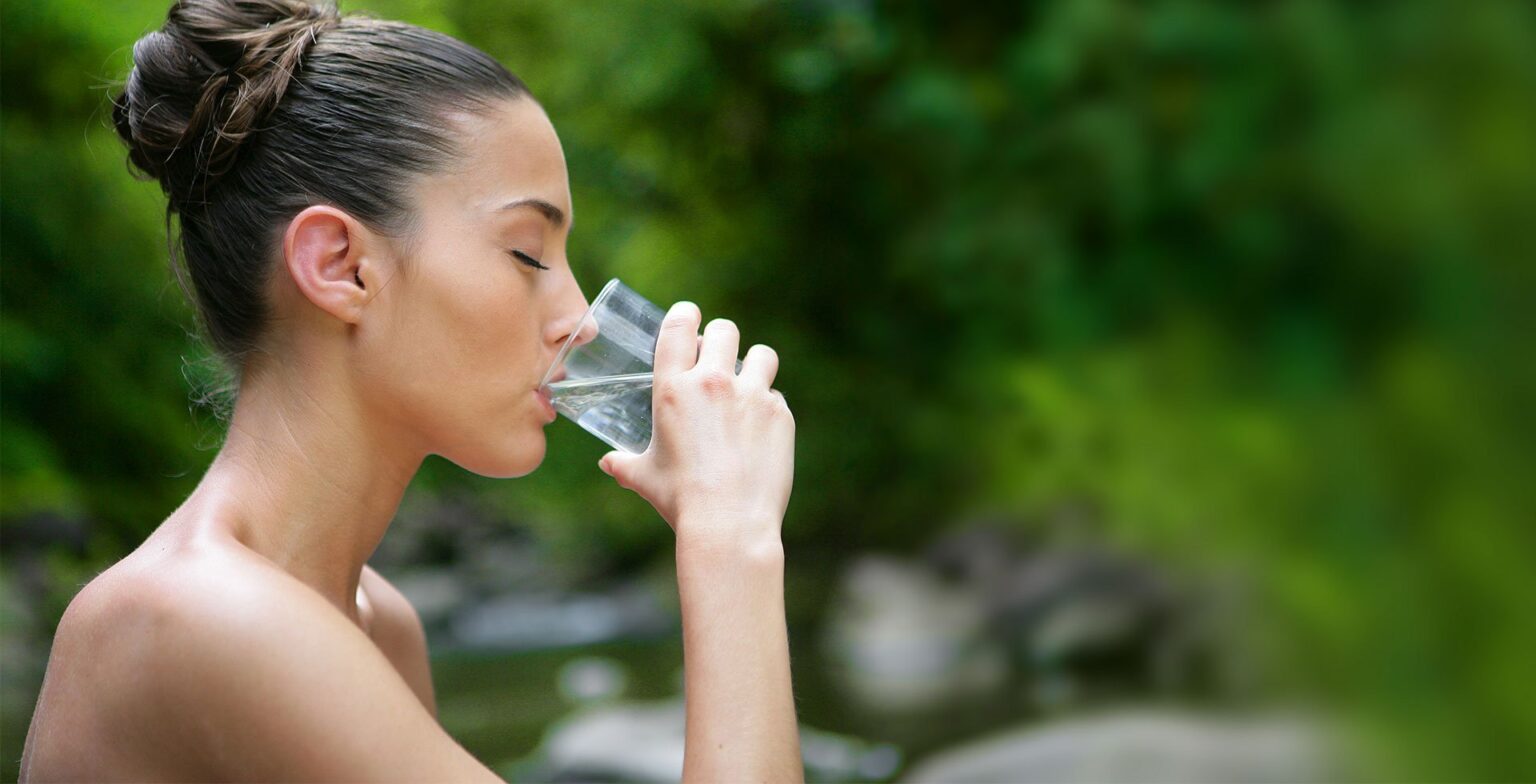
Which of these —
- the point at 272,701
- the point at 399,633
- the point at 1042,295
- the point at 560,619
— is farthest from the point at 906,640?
the point at 272,701

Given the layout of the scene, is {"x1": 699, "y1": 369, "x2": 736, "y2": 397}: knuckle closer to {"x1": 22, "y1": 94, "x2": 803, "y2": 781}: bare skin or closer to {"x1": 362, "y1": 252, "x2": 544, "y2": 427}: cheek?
{"x1": 22, "y1": 94, "x2": 803, "y2": 781}: bare skin

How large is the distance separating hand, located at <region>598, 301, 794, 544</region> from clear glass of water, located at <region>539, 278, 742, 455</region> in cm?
6

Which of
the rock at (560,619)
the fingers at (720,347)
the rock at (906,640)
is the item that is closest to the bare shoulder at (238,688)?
the fingers at (720,347)

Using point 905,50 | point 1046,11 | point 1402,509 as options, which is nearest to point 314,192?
point 1402,509

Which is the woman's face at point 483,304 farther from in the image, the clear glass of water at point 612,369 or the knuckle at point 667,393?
the knuckle at point 667,393

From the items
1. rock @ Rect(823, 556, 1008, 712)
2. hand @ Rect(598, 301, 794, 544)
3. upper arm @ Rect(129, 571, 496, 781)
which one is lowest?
upper arm @ Rect(129, 571, 496, 781)

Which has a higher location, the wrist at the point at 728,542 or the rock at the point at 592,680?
the rock at the point at 592,680

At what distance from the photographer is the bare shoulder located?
0.87m

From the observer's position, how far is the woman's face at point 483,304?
1050mm

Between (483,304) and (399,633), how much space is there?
46cm

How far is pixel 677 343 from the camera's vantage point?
104 centimetres

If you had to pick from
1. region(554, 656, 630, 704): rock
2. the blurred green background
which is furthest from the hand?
region(554, 656, 630, 704): rock

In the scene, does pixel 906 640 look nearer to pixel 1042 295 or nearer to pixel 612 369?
pixel 1042 295

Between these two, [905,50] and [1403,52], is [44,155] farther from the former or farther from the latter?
[1403,52]
